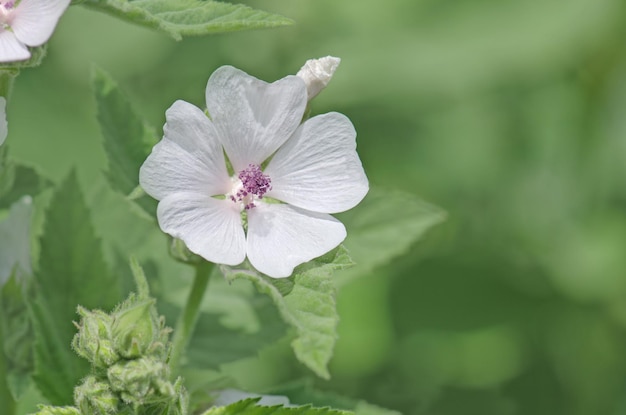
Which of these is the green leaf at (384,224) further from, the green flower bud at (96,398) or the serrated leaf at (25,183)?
the green flower bud at (96,398)

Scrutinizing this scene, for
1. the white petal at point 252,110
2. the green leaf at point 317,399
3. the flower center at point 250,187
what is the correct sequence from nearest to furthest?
the white petal at point 252,110 < the flower center at point 250,187 < the green leaf at point 317,399

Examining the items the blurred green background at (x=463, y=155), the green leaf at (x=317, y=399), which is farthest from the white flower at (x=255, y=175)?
the blurred green background at (x=463, y=155)

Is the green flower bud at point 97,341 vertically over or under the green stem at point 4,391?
over

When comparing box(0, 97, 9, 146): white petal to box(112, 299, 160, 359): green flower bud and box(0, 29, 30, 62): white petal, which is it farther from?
box(112, 299, 160, 359): green flower bud

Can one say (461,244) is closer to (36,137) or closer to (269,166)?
(36,137)

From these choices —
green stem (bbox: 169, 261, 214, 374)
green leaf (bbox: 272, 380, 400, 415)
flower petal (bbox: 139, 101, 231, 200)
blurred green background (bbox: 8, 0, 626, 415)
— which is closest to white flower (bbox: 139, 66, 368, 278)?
flower petal (bbox: 139, 101, 231, 200)

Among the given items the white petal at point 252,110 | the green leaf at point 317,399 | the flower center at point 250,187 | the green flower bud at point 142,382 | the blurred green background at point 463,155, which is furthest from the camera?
the blurred green background at point 463,155

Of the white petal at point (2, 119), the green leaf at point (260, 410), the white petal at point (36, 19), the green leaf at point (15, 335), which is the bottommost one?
the green leaf at point (15, 335)
